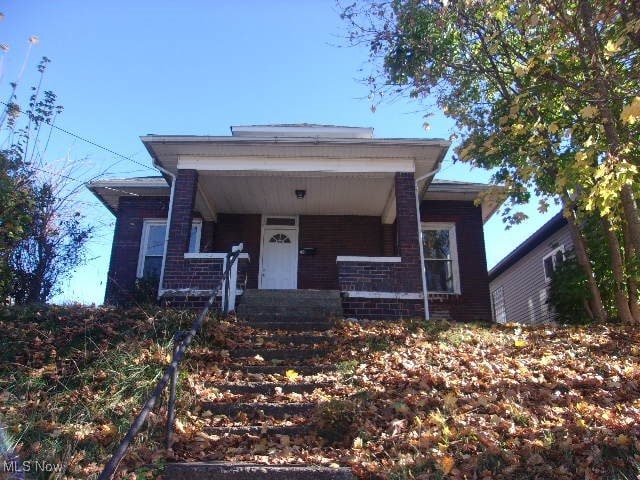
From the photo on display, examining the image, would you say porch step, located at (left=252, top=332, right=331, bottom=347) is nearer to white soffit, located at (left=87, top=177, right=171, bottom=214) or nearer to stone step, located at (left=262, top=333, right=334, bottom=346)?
stone step, located at (left=262, top=333, right=334, bottom=346)

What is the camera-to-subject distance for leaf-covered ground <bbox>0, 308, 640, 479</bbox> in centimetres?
421

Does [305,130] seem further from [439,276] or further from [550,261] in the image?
[550,261]

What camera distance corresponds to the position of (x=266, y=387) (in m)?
5.92

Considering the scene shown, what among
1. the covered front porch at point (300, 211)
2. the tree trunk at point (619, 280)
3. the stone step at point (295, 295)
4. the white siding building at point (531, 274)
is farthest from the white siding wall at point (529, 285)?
the stone step at point (295, 295)

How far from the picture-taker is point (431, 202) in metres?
13.9

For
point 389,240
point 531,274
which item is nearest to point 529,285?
point 531,274

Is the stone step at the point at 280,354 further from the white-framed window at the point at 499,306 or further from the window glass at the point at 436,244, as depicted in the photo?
the white-framed window at the point at 499,306

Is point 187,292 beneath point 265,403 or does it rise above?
above

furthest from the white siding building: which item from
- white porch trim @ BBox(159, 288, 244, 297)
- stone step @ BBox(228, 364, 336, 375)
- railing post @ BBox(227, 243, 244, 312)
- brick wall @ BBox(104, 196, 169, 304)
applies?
brick wall @ BBox(104, 196, 169, 304)

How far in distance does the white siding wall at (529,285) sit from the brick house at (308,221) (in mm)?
2959

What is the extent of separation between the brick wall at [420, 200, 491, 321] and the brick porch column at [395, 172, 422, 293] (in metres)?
2.92

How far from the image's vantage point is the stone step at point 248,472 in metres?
4.02

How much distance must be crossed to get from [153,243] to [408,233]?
6593 mm

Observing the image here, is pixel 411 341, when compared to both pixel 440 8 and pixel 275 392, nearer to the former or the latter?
pixel 275 392
